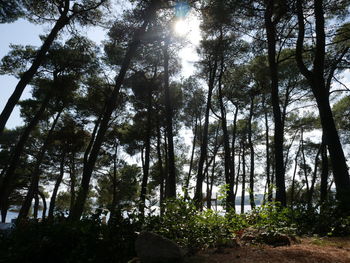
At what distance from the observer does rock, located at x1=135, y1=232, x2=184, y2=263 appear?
2.30 metres

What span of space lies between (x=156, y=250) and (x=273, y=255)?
1264mm

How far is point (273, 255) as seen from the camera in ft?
7.84

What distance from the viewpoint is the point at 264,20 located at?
28.9 feet

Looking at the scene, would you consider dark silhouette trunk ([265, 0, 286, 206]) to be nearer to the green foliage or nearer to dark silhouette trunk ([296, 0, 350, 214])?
dark silhouette trunk ([296, 0, 350, 214])

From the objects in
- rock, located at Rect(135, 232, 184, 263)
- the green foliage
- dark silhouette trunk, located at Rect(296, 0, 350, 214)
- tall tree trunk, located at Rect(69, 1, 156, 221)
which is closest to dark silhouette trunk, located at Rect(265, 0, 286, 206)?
dark silhouette trunk, located at Rect(296, 0, 350, 214)

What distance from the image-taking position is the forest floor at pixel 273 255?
2232 millimetres

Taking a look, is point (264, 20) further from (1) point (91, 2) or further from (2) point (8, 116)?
(2) point (8, 116)

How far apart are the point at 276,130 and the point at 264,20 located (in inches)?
181

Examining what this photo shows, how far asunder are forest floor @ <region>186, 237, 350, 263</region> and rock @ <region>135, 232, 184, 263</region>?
177mm

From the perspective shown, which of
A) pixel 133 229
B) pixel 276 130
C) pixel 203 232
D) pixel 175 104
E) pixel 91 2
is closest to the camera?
pixel 133 229

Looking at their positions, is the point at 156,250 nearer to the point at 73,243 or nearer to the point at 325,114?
the point at 73,243

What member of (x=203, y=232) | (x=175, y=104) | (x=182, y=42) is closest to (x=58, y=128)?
(x=175, y=104)

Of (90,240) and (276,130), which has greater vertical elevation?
(276,130)

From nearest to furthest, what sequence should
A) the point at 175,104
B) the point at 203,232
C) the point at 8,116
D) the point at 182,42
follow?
the point at 203,232
the point at 8,116
the point at 182,42
the point at 175,104
